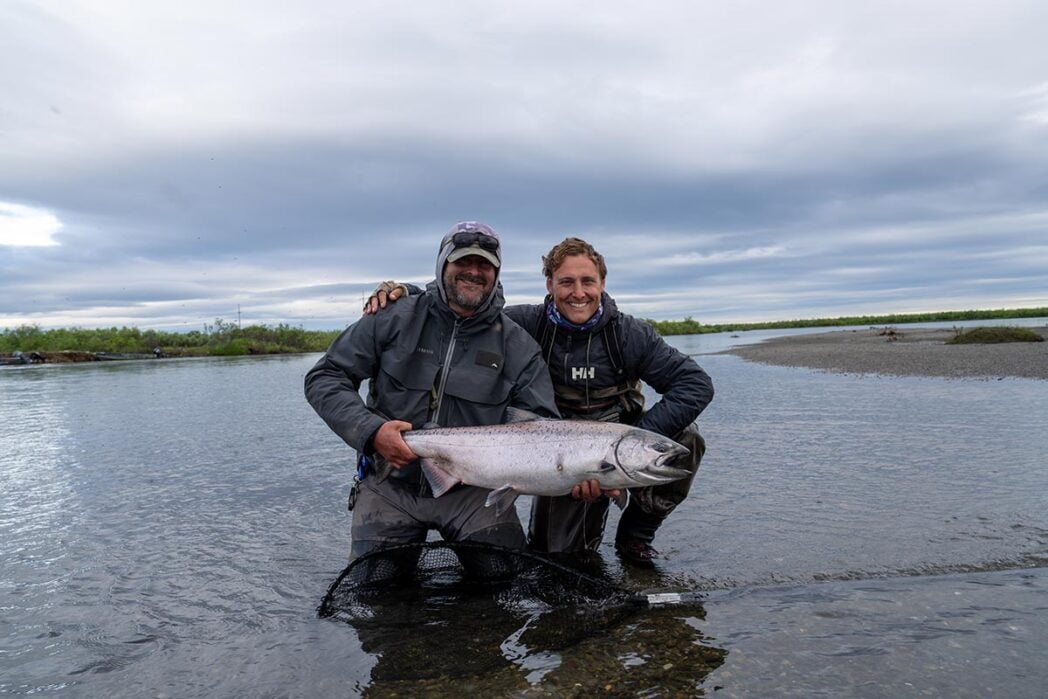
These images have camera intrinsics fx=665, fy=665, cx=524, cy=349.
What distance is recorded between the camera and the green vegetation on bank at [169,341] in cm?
6134

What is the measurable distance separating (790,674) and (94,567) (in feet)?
19.5

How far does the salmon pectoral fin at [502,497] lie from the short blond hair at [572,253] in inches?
77.2

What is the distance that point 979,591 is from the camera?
4.68m

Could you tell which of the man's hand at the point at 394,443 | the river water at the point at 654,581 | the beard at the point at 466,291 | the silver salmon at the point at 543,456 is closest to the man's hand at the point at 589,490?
the silver salmon at the point at 543,456

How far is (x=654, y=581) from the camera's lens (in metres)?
5.42

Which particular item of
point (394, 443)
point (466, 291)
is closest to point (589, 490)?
point (394, 443)

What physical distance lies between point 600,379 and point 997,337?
3534cm

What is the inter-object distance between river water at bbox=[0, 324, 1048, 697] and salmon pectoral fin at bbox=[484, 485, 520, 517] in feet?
2.81

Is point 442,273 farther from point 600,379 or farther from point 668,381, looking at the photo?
point 668,381

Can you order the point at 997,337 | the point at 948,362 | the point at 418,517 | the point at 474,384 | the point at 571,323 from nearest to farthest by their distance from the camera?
the point at 418,517
the point at 474,384
the point at 571,323
the point at 948,362
the point at 997,337

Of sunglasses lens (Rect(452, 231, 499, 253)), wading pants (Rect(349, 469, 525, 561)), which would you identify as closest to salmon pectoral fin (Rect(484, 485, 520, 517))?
wading pants (Rect(349, 469, 525, 561))

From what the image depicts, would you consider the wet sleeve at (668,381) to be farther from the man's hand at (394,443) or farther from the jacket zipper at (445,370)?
the man's hand at (394,443)

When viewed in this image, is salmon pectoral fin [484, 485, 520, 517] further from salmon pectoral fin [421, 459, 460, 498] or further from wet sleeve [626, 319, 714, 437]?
wet sleeve [626, 319, 714, 437]

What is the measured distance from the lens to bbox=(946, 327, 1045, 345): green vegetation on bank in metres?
31.7
